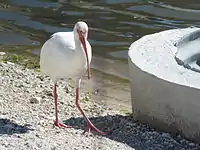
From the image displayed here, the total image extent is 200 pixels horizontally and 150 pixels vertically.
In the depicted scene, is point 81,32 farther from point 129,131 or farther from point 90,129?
point 129,131

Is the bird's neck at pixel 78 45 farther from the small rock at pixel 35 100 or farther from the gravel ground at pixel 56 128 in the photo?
the small rock at pixel 35 100

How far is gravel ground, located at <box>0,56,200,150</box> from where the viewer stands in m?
5.46

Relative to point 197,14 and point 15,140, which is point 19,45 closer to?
point 197,14

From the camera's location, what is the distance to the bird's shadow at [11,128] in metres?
5.75

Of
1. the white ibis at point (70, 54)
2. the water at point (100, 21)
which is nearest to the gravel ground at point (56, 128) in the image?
the white ibis at point (70, 54)

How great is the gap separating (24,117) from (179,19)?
19.7ft

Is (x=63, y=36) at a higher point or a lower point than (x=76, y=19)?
higher

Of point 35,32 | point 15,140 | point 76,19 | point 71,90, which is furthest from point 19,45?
point 15,140

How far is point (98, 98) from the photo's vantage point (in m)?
7.86

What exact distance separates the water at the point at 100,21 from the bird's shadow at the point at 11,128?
3431mm

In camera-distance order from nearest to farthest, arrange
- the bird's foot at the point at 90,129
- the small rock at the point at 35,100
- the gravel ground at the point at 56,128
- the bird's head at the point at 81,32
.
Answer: the gravel ground at the point at 56,128 → the bird's head at the point at 81,32 → the bird's foot at the point at 90,129 → the small rock at the point at 35,100

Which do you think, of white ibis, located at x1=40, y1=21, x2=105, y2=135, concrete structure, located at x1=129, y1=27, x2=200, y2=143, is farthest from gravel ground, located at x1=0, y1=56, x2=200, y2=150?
white ibis, located at x1=40, y1=21, x2=105, y2=135

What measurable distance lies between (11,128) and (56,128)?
0.43m

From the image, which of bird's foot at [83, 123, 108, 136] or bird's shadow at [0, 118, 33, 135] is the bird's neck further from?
bird's shadow at [0, 118, 33, 135]
